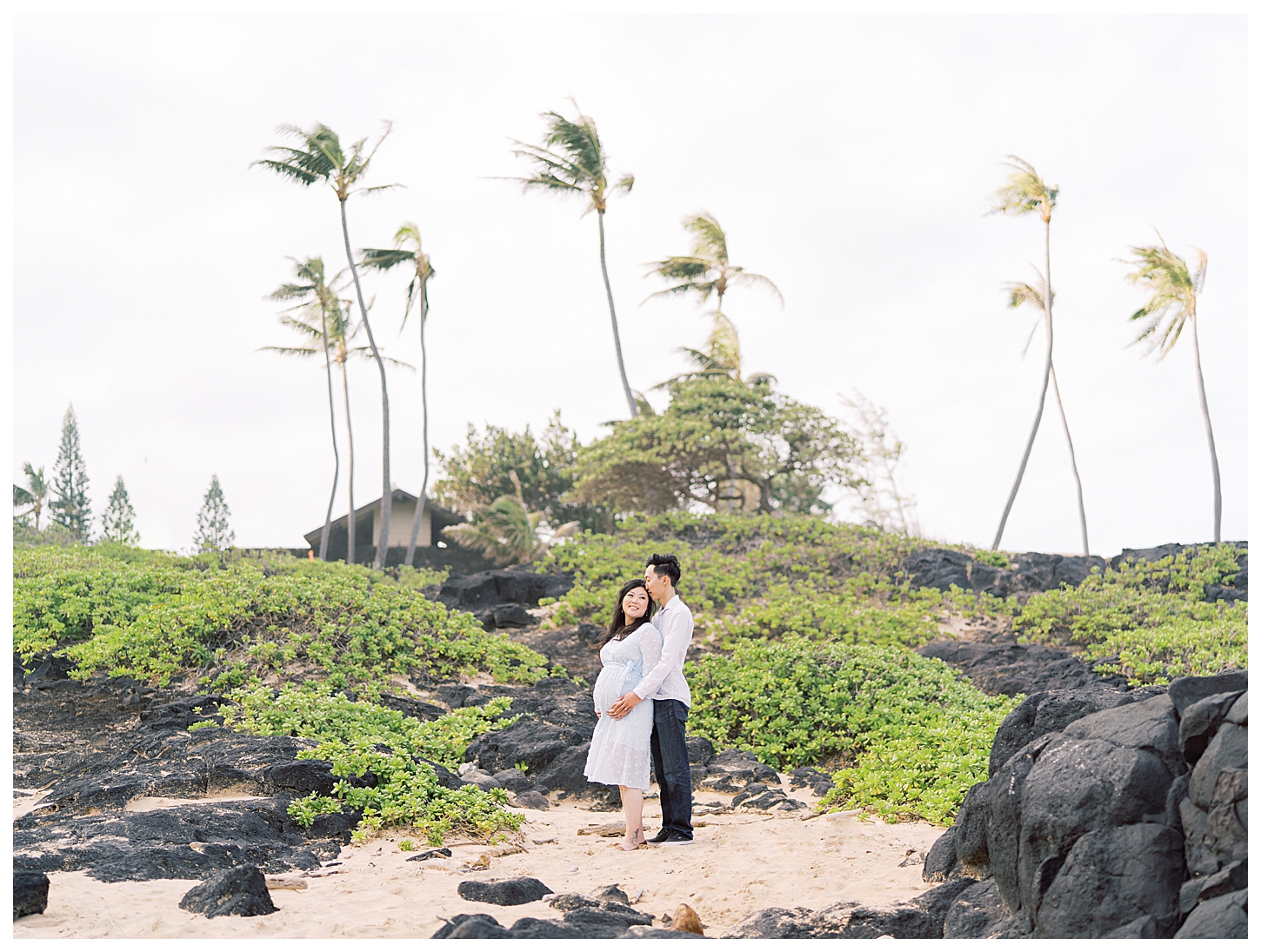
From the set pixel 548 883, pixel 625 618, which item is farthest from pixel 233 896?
pixel 625 618

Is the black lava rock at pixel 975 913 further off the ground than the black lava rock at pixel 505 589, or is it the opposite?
the black lava rock at pixel 505 589

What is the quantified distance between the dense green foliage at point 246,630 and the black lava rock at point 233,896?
208 inches

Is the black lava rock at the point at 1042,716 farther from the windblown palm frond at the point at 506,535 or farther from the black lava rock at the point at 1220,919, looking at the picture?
the windblown palm frond at the point at 506,535

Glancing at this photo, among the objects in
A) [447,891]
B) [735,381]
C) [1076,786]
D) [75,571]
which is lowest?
[447,891]

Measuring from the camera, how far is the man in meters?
5.51

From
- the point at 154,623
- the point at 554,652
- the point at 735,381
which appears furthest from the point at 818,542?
the point at 154,623

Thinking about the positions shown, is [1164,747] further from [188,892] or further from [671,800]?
[188,892]

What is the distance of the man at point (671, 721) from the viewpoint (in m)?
5.51

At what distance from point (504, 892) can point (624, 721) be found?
4.56 feet

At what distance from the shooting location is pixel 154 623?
10398 millimetres

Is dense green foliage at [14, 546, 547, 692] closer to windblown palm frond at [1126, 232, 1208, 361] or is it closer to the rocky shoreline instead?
the rocky shoreline

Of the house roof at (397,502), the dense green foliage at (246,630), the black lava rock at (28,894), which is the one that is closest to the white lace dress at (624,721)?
the black lava rock at (28,894)

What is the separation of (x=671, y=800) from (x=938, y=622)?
30.6 feet

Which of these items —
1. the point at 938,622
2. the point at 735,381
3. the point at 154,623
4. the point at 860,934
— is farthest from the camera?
the point at 735,381
